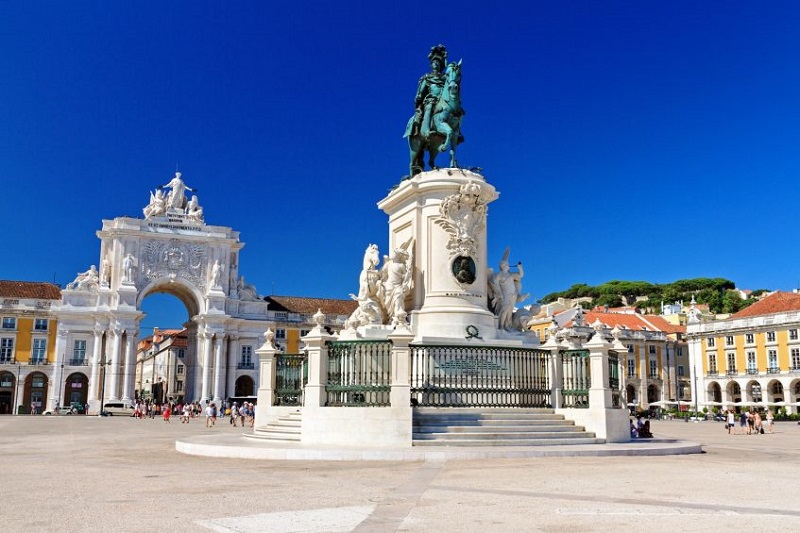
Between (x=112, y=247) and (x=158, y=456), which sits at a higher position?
(x=112, y=247)

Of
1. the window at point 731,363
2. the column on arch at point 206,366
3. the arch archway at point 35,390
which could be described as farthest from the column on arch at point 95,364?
the window at point 731,363

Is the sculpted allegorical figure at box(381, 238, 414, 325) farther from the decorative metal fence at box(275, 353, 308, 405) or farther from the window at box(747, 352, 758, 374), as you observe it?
the window at box(747, 352, 758, 374)

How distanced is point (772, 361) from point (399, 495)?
74.8m

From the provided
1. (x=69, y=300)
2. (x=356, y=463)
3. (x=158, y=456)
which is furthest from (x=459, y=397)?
(x=69, y=300)

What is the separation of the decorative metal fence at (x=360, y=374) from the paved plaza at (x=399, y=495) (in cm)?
275

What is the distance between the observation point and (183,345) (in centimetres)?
9356

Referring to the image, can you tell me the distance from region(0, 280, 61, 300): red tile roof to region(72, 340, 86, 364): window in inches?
248

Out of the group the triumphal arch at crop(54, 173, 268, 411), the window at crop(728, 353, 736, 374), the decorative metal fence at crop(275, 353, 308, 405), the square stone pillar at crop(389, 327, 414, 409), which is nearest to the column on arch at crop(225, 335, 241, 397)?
the triumphal arch at crop(54, 173, 268, 411)

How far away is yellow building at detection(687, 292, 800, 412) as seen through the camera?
2869 inches

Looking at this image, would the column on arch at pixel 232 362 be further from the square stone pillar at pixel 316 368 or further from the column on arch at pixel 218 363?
the square stone pillar at pixel 316 368

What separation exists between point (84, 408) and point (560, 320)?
46473 millimetres

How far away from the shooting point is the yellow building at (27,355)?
231 feet

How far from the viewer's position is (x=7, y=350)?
2795 inches

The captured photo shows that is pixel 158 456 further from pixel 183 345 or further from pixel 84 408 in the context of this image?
pixel 183 345
